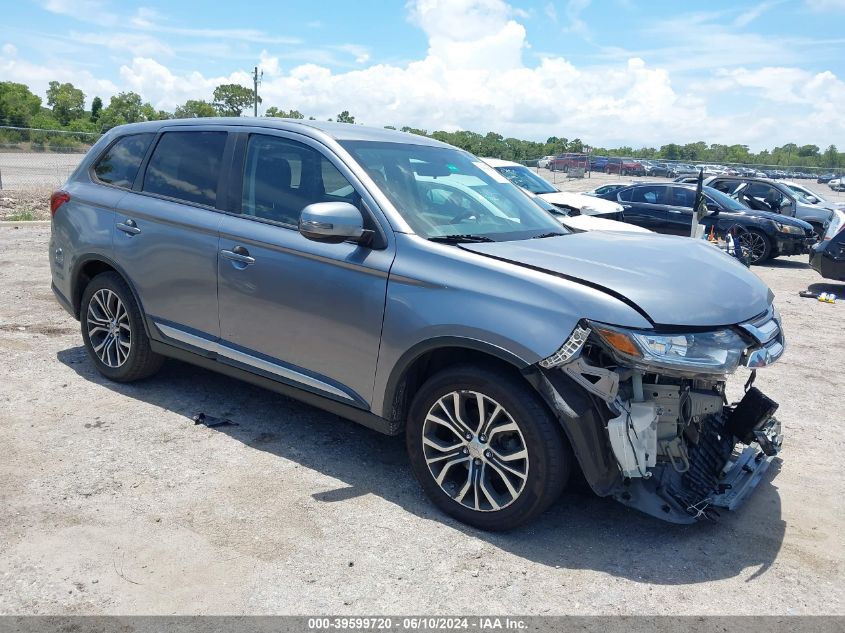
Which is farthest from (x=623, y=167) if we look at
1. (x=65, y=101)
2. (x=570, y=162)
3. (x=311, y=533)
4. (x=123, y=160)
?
(x=65, y=101)

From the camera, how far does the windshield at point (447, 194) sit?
4.09m

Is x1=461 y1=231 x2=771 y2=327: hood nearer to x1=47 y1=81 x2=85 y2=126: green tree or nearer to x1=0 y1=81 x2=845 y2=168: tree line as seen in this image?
x1=0 y1=81 x2=845 y2=168: tree line

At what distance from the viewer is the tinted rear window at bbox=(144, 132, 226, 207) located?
4773mm

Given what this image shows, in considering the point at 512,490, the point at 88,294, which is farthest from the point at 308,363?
the point at 88,294

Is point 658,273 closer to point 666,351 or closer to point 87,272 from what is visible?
point 666,351

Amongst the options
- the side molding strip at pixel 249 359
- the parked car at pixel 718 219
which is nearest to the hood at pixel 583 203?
the parked car at pixel 718 219

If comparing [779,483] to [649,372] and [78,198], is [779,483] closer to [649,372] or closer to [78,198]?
[649,372]

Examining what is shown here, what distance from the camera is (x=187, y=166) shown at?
4.96 meters

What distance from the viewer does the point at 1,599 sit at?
2.99 meters

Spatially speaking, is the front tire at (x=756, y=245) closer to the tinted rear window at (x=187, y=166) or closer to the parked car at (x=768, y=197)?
the parked car at (x=768, y=197)

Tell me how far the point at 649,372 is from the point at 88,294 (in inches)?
162

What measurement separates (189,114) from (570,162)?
21675 millimetres

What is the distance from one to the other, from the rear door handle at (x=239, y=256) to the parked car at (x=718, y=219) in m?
11.8

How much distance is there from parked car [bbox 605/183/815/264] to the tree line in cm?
1915
